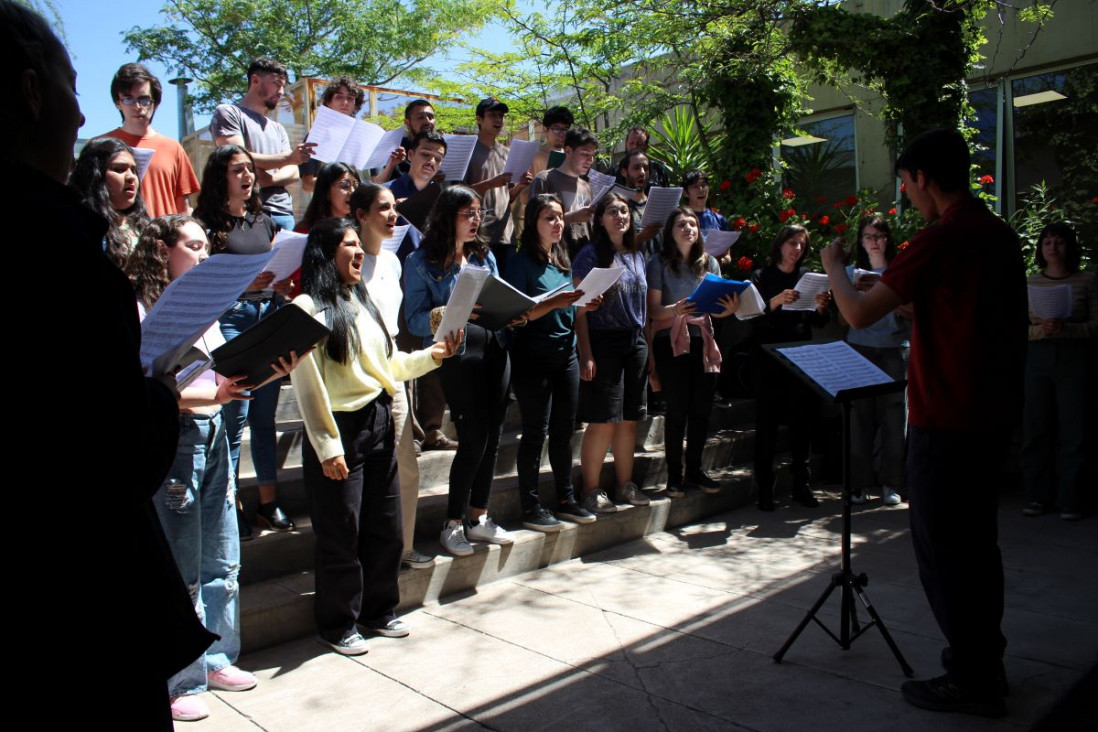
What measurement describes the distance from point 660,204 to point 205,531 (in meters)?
4.21

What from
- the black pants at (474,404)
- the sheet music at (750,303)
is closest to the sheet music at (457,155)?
the black pants at (474,404)

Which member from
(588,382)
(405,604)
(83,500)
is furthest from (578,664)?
(83,500)


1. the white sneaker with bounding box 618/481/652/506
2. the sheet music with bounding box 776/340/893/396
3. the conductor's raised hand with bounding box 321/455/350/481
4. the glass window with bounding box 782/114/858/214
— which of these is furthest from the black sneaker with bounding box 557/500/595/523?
the glass window with bounding box 782/114/858/214

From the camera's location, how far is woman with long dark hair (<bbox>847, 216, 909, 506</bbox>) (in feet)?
23.3

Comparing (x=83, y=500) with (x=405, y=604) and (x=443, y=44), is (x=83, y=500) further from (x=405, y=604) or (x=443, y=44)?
(x=443, y=44)

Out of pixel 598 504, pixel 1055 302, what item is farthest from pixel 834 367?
pixel 1055 302

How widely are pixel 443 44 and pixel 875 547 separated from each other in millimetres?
21423

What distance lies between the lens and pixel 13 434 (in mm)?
1201

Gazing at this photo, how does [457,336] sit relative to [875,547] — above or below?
above

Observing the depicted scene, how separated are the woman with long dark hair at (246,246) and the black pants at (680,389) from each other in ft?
9.70

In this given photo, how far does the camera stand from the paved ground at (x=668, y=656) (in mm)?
3619

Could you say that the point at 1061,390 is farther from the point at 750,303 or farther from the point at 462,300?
the point at 462,300

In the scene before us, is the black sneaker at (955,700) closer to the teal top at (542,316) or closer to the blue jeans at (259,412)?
the teal top at (542,316)

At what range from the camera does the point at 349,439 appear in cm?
417
